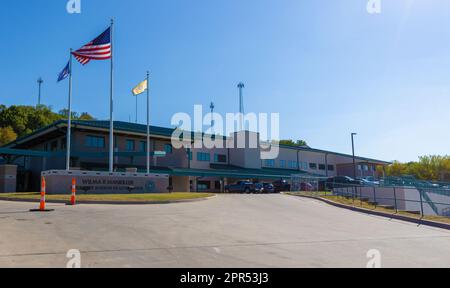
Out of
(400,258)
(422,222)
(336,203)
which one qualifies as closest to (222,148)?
(336,203)

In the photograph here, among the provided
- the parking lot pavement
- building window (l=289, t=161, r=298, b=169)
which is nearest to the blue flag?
the parking lot pavement

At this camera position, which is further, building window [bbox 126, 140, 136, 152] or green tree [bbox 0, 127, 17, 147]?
green tree [bbox 0, 127, 17, 147]

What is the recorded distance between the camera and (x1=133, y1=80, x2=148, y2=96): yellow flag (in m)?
34.2

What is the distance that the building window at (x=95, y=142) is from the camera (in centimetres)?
4338

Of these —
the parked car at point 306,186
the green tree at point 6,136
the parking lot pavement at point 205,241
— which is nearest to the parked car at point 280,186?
the parked car at point 306,186

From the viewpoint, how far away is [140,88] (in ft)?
113

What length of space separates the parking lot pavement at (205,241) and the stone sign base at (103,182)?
43.8 ft

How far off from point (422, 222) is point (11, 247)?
15.3 metres

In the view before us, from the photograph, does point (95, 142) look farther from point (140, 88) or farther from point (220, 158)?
point (220, 158)

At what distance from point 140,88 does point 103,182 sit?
8868 millimetres

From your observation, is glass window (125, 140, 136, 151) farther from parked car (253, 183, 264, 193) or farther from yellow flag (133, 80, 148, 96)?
parked car (253, 183, 264, 193)

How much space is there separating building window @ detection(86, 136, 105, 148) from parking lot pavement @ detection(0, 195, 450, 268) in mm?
29170

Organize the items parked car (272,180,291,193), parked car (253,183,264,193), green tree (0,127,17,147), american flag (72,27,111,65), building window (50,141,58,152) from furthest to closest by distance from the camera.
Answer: green tree (0,127,17,147), parked car (272,180,291,193), building window (50,141,58,152), parked car (253,183,264,193), american flag (72,27,111,65)
